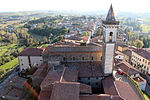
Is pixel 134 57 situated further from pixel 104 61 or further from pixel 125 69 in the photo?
pixel 104 61

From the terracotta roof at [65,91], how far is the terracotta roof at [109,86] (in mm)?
5811

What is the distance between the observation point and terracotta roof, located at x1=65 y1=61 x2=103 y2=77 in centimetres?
2559

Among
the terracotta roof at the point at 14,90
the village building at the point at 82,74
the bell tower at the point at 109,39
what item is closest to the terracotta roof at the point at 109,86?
the village building at the point at 82,74

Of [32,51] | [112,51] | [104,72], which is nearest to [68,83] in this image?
[104,72]

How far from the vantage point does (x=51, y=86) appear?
68.4 feet

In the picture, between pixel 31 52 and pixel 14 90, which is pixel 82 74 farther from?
pixel 31 52

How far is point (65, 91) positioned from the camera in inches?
728

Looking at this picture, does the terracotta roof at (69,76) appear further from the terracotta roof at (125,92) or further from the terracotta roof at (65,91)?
the terracotta roof at (125,92)

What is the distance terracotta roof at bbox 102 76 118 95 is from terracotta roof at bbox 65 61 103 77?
1.61 metres

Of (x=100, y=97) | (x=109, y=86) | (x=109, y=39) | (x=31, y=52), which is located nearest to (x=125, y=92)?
(x=109, y=86)

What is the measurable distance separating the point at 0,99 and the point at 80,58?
18737 millimetres

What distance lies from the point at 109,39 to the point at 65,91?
1238cm

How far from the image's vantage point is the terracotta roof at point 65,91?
1775 cm

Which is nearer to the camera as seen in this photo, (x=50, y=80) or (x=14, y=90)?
(x=50, y=80)
